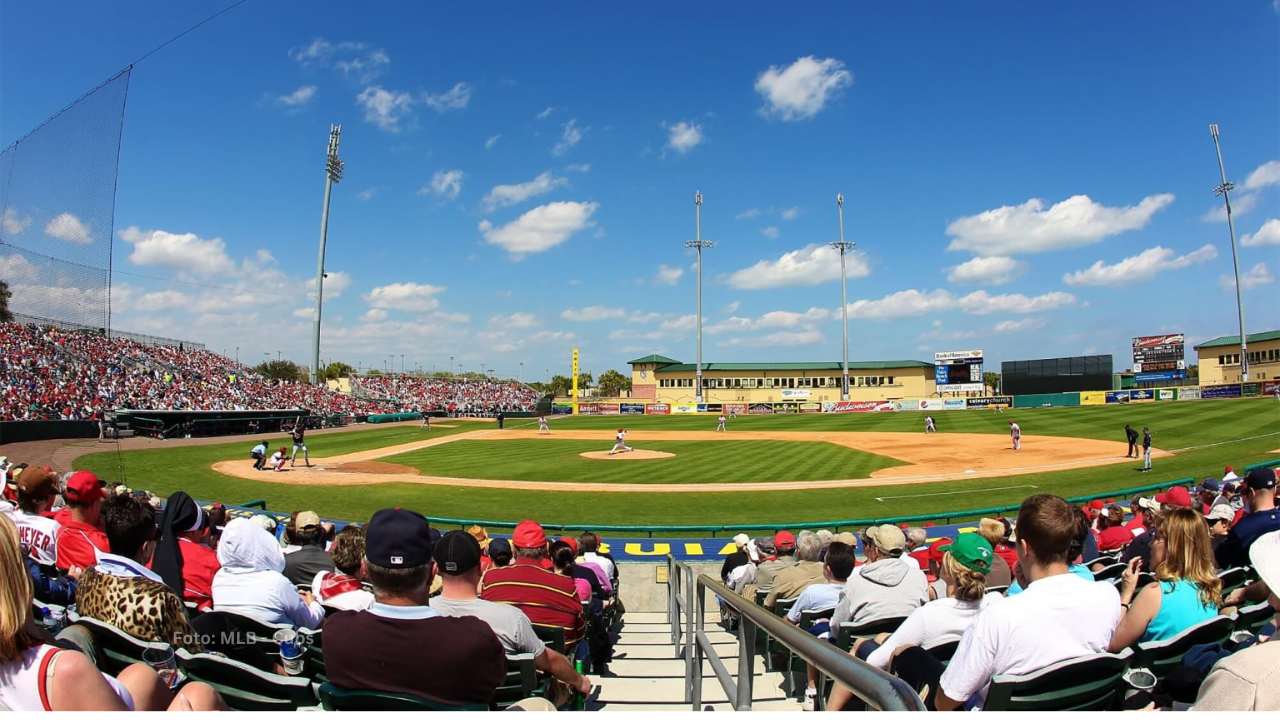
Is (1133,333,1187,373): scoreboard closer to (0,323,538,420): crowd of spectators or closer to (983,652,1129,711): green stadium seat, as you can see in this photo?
(0,323,538,420): crowd of spectators

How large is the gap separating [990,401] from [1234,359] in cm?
3274

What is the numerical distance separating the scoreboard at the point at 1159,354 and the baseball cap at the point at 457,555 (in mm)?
117052

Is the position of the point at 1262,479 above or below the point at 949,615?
above

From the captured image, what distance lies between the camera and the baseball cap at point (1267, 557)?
244cm

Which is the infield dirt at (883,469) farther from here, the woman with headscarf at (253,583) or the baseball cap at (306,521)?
the woman with headscarf at (253,583)

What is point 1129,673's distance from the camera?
310 cm

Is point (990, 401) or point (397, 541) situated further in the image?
point (990, 401)

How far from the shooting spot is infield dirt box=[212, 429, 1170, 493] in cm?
2302

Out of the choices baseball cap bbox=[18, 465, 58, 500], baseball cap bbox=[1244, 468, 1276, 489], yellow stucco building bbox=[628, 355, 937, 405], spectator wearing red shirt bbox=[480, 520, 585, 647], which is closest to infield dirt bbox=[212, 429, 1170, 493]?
baseball cap bbox=[1244, 468, 1276, 489]

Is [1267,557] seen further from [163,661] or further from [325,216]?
[325,216]

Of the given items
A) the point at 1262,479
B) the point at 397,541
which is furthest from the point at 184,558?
the point at 1262,479

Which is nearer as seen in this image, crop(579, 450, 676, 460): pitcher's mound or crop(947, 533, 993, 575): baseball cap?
crop(947, 533, 993, 575): baseball cap

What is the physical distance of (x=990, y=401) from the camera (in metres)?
76.2

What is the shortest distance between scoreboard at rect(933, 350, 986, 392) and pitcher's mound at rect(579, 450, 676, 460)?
51333 millimetres
